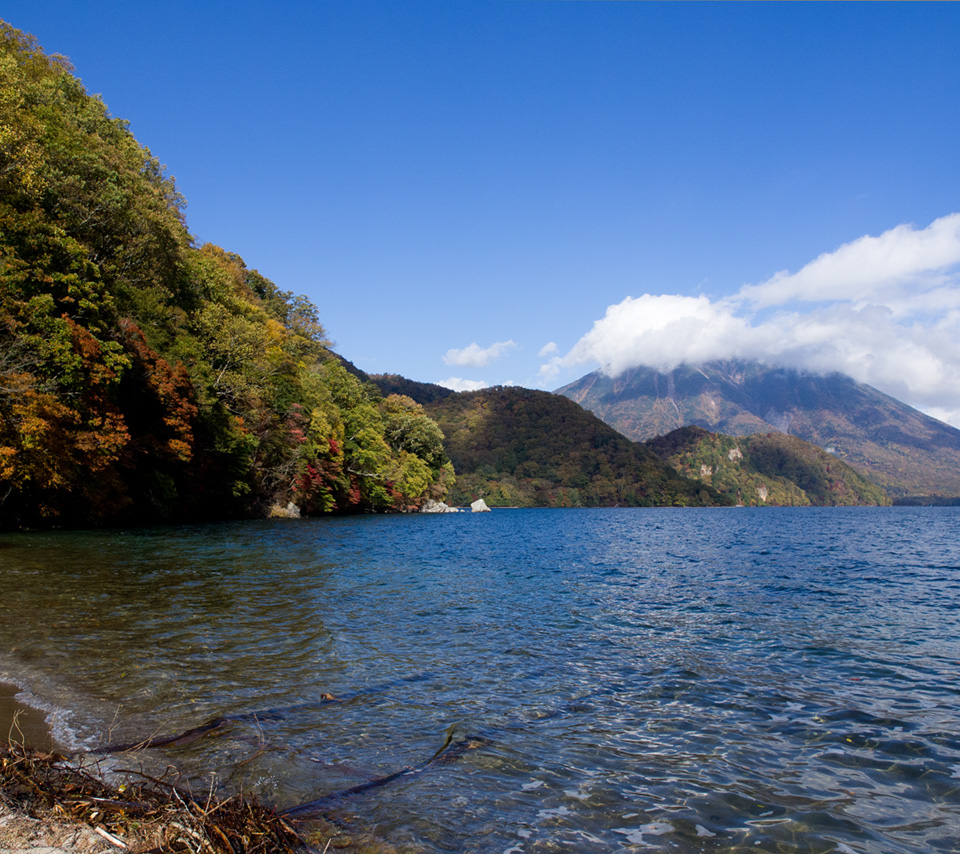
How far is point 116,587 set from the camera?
52.4 feet

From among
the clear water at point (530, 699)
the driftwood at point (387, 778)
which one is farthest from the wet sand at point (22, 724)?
the driftwood at point (387, 778)

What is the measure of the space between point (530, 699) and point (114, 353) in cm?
2908

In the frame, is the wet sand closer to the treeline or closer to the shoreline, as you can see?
the shoreline

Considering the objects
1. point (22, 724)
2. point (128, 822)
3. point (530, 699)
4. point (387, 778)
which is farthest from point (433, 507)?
point (128, 822)

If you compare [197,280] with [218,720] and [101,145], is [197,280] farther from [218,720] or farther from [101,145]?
[218,720]

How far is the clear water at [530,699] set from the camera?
555 centimetres

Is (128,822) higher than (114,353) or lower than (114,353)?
lower

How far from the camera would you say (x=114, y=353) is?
29016mm

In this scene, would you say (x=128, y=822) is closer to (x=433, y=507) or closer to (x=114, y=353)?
(x=114, y=353)

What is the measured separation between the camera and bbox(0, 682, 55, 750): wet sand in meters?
6.19

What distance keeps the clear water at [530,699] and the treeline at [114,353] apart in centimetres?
1094

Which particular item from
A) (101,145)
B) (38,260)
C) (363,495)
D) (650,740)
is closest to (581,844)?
(650,740)

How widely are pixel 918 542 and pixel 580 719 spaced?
168ft

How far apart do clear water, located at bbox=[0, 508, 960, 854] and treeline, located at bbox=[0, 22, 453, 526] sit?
35.9 feet
